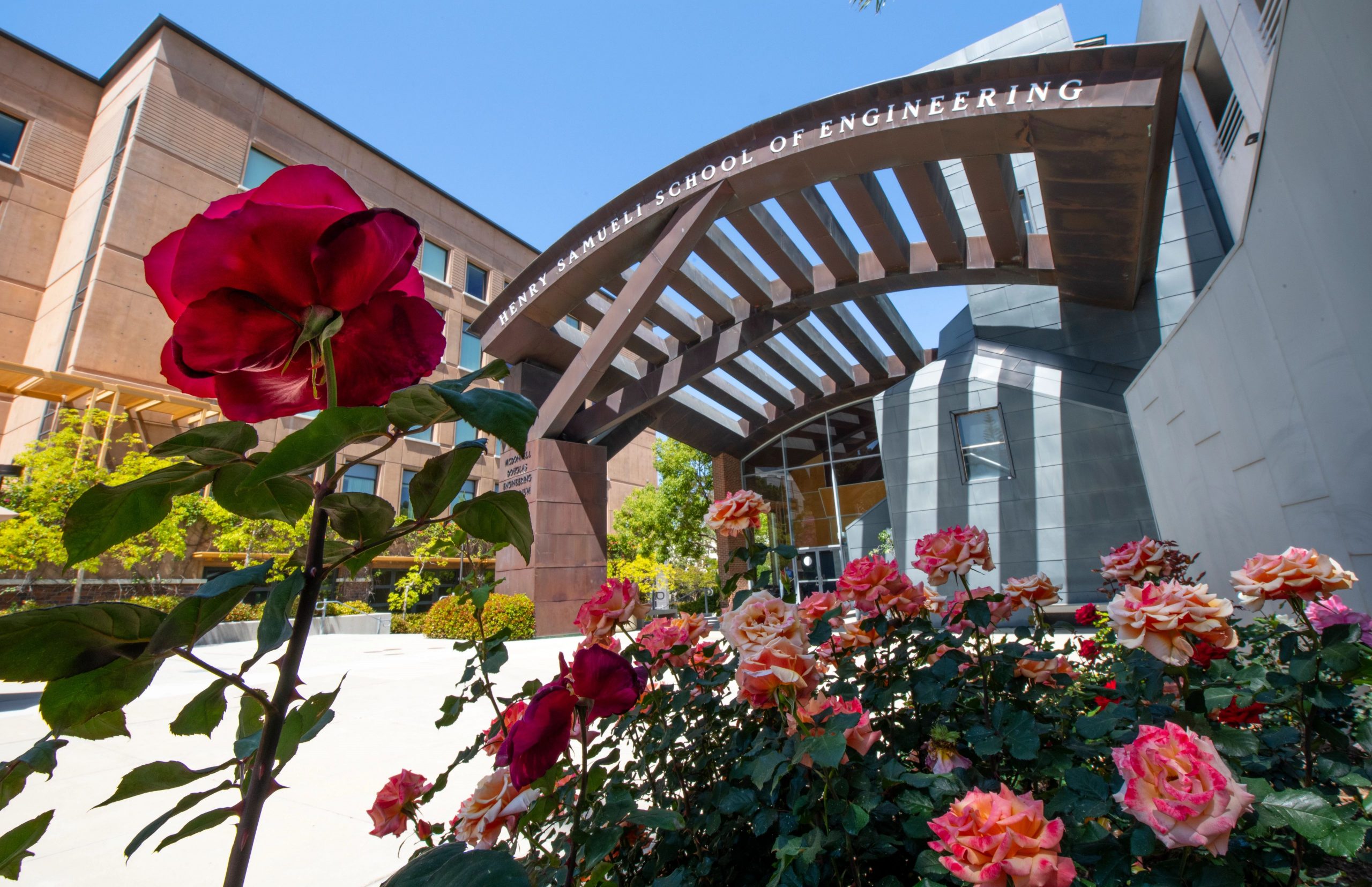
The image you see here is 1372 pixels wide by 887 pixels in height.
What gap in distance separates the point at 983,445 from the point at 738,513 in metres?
11.9

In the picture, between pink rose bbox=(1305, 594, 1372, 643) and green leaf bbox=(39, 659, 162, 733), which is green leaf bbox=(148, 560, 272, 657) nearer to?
green leaf bbox=(39, 659, 162, 733)

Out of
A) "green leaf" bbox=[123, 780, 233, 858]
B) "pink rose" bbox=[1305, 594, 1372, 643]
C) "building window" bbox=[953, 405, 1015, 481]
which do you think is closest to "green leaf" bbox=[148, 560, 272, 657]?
"green leaf" bbox=[123, 780, 233, 858]

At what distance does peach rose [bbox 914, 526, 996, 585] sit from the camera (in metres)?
1.95

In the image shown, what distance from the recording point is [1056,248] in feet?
35.0

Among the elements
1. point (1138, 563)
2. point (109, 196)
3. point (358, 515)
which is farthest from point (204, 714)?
point (109, 196)

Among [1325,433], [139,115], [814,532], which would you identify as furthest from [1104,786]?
[139,115]

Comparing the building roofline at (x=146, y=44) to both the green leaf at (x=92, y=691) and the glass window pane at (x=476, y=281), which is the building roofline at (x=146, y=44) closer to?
the glass window pane at (x=476, y=281)

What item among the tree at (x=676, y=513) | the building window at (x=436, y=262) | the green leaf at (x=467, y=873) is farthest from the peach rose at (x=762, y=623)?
the building window at (x=436, y=262)

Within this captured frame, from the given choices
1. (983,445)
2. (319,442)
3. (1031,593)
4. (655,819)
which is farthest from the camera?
(983,445)

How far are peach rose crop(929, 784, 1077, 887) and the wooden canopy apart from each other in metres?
9.56

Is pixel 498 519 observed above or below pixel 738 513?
below

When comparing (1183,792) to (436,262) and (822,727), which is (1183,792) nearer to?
(822,727)

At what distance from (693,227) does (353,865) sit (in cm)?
945

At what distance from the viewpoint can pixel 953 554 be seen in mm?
1972
